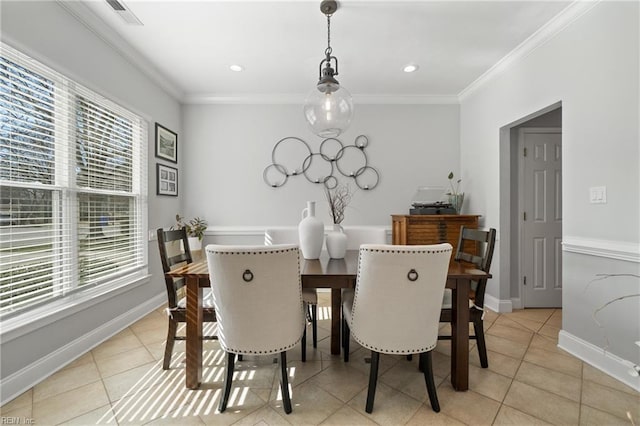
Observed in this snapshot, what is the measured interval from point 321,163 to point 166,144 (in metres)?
1.95

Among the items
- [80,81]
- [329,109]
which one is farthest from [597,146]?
[80,81]

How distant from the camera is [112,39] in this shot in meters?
2.41

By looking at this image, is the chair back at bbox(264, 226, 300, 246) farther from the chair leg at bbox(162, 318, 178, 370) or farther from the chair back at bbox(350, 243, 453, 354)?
the chair back at bbox(350, 243, 453, 354)

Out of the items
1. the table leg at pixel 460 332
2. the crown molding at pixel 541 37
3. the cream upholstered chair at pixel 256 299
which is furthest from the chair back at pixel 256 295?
the crown molding at pixel 541 37

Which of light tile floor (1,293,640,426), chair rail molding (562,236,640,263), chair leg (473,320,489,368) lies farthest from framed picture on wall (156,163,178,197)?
chair rail molding (562,236,640,263)

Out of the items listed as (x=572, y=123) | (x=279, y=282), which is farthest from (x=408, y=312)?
(x=572, y=123)

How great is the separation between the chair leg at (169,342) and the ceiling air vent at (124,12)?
90.7 inches

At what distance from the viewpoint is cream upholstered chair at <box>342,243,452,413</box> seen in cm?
138

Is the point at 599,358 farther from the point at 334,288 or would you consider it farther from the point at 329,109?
the point at 329,109

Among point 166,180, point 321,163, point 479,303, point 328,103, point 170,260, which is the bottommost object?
point 479,303

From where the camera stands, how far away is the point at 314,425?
1.45 m

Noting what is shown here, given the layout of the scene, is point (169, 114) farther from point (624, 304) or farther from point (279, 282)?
point (624, 304)

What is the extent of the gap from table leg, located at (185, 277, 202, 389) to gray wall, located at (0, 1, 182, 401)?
1.01 m

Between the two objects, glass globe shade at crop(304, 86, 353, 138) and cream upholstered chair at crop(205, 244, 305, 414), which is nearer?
cream upholstered chair at crop(205, 244, 305, 414)
